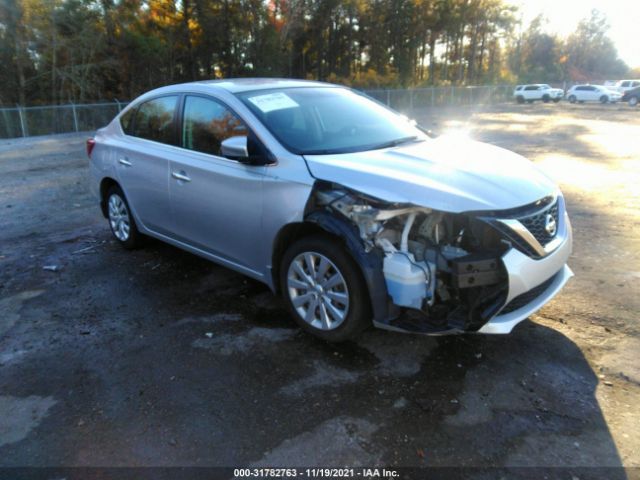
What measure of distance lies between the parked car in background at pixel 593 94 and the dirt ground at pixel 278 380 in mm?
38065

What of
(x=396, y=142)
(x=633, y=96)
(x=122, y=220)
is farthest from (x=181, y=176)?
(x=633, y=96)

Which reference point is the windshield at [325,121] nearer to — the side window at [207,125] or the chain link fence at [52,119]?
the side window at [207,125]

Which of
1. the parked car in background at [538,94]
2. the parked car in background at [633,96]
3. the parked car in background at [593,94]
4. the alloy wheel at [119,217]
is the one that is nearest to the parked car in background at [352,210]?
the alloy wheel at [119,217]

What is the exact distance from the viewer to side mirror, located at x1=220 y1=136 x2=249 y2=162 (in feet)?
11.7

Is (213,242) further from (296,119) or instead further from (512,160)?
(512,160)

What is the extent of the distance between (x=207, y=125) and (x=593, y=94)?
135 feet

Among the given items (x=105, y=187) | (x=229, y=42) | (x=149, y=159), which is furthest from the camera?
(x=229, y=42)

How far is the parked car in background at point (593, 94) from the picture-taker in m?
36.8

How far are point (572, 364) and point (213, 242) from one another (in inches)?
109

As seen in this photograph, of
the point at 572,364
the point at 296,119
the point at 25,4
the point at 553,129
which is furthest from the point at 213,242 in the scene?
the point at 25,4

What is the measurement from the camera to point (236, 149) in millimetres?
3576

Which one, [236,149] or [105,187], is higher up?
[236,149]

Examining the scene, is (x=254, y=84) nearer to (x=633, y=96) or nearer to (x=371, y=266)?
(x=371, y=266)

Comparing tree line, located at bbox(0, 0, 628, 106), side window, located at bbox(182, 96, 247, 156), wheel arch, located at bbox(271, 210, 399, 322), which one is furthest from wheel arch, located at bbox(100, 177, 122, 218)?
tree line, located at bbox(0, 0, 628, 106)
